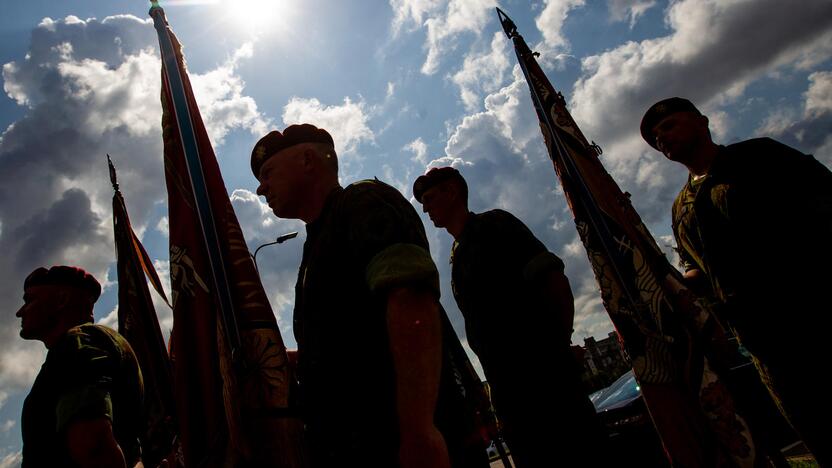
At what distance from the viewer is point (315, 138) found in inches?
76.0

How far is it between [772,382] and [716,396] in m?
0.25

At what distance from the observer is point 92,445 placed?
2035 millimetres

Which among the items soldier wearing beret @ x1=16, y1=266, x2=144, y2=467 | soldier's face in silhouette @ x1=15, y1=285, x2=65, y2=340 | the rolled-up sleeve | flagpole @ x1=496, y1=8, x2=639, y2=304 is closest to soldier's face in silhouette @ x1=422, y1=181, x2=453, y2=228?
flagpole @ x1=496, y1=8, x2=639, y2=304

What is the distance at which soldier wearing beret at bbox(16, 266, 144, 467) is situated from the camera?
6.80 ft

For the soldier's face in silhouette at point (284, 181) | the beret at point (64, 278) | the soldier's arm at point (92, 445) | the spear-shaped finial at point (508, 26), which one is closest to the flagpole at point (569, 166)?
the spear-shaped finial at point (508, 26)

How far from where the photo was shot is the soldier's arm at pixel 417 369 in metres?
0.99

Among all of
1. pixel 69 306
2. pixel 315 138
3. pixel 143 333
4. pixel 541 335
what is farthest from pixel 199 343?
pixel 143 333

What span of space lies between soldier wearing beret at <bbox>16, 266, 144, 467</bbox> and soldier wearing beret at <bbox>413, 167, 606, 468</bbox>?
1.98 metres

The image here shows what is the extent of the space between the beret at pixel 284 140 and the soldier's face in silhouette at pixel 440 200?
1332 mm

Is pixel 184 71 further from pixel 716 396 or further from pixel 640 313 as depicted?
pixel 716 396

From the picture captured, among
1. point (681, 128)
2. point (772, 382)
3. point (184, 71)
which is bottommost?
point (772, 382)

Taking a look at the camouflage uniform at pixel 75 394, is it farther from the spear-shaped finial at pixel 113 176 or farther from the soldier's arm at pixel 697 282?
the soldier's arm at pixel 697 282

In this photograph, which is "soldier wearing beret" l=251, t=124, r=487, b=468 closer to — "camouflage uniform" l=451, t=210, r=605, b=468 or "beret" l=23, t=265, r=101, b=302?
"camouflage uniform" l=451, t=210, r=605, b=468

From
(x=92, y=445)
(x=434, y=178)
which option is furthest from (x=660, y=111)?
(x=92, y=445)
